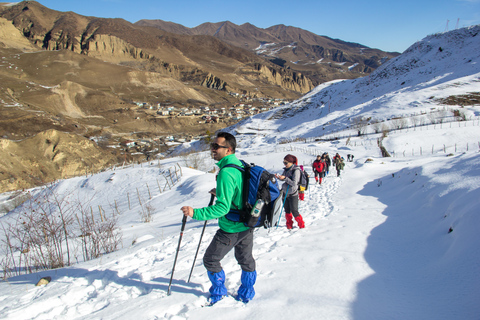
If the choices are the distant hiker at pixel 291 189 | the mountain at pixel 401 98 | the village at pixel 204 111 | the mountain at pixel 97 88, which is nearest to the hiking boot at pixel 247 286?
the distant hiker at pixel 291 189

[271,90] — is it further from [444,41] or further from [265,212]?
[265,212]

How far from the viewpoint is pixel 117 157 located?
35938mm

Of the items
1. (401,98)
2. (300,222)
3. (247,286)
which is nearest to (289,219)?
(300,222)

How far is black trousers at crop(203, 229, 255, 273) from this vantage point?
8.41ft

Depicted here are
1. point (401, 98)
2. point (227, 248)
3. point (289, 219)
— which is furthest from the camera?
point (401, 98)

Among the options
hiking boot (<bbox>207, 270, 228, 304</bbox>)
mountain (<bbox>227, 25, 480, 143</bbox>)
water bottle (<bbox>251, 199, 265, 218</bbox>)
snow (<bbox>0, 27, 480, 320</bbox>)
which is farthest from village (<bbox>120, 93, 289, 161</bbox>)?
water bottle (<bbox>251, 199, 265, 218</bbox>)

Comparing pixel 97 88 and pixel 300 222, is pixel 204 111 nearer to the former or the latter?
pixel 97 88

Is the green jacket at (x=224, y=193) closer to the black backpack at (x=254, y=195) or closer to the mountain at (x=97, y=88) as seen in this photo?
the black backpack at (x=254, y=195)

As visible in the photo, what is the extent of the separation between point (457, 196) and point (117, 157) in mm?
37941

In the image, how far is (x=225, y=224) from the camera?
2.58 metres

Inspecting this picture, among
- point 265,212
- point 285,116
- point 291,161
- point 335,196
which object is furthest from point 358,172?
point 285,116

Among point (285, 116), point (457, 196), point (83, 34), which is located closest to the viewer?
point (457, 196)

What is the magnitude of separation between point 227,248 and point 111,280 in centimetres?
197

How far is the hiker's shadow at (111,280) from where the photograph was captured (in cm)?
312
